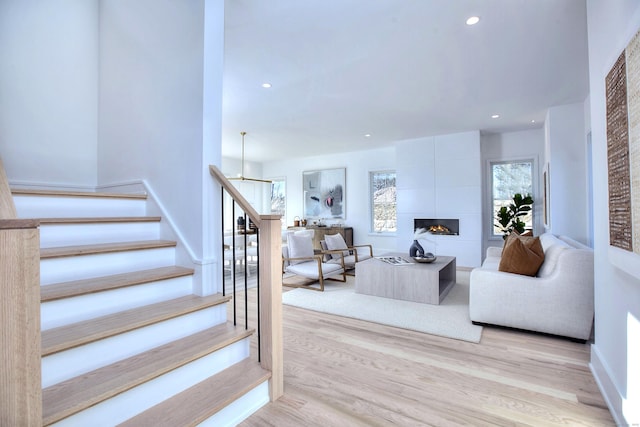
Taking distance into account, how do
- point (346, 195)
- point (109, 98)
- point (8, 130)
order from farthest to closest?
point (346, 195) < point (109, 98) < point (8, 130)

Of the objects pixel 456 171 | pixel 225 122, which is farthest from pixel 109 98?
pixel 456 171

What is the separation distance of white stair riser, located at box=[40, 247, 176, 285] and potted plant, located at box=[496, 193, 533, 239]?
5639 mm

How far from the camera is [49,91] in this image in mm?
2803

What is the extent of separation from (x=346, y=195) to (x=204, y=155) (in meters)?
6.05

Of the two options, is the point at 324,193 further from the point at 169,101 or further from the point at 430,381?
the point at 430,381

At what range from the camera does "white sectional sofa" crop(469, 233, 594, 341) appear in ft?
8.37

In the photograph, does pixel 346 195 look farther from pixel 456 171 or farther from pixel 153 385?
pixel 153 385

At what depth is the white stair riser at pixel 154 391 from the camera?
1.24 m

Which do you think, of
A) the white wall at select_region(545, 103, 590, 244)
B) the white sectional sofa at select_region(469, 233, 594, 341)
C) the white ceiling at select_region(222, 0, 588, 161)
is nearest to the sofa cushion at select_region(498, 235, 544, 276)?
the white sectional sofa at select_region(469, 233, 594, 341)

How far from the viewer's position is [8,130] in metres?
2.63

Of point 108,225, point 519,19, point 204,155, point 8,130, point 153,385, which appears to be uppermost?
point 519,19

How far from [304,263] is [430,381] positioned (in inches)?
113

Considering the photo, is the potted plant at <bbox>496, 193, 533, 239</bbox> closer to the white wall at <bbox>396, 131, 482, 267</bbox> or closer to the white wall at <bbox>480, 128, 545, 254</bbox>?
the white wall at <bbox>480, 128, 545, 254</bbox>

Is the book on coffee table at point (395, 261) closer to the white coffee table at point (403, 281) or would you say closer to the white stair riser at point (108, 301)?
the white coffee table at point (403, 281)
